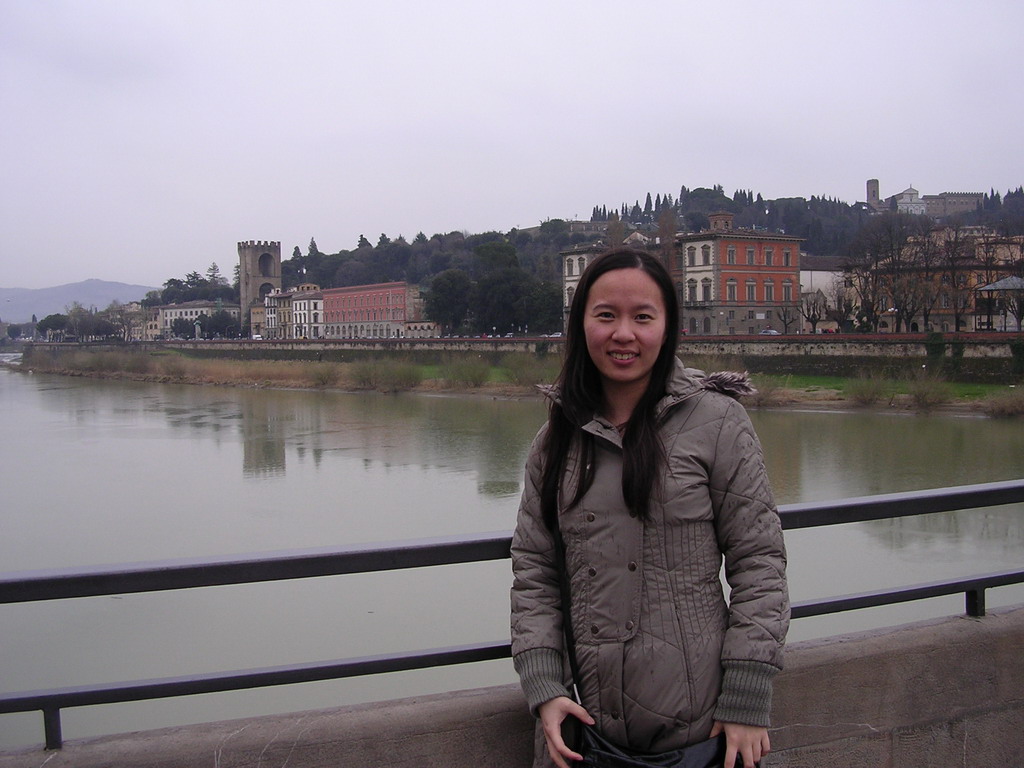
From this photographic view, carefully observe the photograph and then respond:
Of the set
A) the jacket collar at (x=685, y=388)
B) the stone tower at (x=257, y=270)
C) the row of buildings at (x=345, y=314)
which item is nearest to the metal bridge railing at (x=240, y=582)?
the jacket collar at (x=685, y=388)

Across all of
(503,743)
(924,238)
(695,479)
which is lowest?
(503,743)

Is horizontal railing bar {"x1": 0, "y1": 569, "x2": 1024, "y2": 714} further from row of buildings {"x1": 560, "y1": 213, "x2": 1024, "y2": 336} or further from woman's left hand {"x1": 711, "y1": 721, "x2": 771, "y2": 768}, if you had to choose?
row of buildings {"x1": 560, "y1": 213, "x2": 1024, "y2": 336}

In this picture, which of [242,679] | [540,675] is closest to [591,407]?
[540,675]

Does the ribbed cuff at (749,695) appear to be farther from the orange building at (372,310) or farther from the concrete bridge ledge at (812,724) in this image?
the orange building at (372,310)

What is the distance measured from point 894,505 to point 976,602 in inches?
16.8

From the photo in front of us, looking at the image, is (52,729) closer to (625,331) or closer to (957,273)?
(625,331)

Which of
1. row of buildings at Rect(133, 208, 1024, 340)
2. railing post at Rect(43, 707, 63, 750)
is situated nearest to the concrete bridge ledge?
railing post at Rect(43, 707, 63, 750)

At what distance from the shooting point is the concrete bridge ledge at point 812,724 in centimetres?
165

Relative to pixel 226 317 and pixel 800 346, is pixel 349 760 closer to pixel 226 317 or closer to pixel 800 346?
pixel 800 346

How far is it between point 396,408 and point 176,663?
20452 mm

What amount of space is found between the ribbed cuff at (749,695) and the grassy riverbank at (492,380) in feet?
30.9

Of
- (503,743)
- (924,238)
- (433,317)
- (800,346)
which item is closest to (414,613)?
(503,743)

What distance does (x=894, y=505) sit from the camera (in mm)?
2020

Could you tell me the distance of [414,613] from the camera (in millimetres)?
6637
